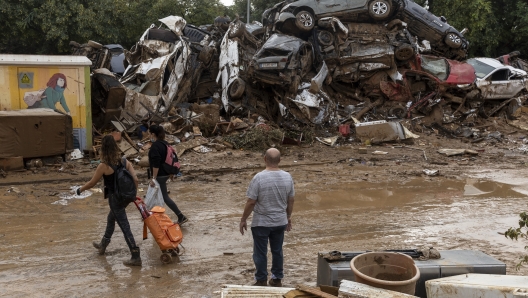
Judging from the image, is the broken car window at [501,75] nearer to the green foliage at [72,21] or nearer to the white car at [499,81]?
the white car at [499,81]

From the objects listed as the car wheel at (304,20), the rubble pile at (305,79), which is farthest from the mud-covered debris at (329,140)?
the car wheel at (304,20)

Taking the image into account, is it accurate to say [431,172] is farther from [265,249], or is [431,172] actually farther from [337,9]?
[337,9]

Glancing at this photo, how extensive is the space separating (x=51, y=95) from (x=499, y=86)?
49.7 feet

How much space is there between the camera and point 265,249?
18.4ft

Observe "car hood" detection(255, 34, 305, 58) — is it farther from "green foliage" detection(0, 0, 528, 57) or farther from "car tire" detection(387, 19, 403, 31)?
"green foliage" detection(0, 0, 528, 57)

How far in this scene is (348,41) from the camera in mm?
17422

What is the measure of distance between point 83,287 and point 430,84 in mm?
15283

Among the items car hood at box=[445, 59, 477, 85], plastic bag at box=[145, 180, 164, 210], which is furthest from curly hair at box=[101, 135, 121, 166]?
car hood at box=[445, 59, 477, 85]

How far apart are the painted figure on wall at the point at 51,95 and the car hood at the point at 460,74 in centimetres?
1231

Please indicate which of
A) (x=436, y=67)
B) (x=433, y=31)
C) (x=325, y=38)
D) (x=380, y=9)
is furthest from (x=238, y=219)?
(x=433, y=31)

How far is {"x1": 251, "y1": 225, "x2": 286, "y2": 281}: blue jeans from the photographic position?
18.2 ft

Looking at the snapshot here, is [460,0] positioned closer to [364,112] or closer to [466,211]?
[364,112]

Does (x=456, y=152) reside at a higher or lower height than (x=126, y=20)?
lower

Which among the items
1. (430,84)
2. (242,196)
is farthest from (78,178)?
(430,84)
